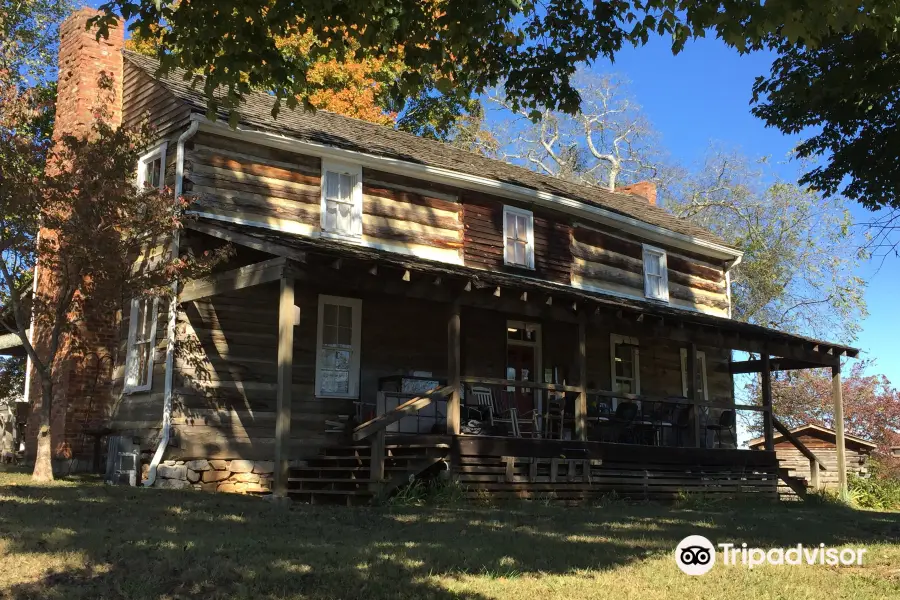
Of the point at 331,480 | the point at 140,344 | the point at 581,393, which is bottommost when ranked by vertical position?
the point at 331,480

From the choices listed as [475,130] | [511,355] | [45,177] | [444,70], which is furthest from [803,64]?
[475,130]

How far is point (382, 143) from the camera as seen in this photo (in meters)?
19.2

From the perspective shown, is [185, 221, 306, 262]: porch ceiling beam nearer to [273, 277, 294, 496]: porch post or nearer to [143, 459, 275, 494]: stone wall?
[273, 277, 294, 496]: porch post

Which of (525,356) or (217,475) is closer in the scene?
(217,475)

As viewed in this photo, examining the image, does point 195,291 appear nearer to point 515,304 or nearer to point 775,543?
point 515,304

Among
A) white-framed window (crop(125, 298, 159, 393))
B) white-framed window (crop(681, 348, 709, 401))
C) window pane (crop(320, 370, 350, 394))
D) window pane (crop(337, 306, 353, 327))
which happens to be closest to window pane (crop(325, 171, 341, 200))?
window pane (crop(337, 306, 353, 327))

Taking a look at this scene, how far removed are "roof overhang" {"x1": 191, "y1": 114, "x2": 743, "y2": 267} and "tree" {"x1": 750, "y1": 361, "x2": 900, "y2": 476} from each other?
23.6m

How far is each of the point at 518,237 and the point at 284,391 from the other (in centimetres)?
919

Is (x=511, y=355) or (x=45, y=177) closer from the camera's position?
(x=45, y=177)

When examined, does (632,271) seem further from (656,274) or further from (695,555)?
(695,555)

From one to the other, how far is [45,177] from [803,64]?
13.0 meters

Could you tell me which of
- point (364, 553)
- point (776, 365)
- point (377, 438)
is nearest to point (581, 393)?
point (377, 438)

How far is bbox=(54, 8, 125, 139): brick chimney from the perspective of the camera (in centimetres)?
1805

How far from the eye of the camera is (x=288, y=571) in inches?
275
